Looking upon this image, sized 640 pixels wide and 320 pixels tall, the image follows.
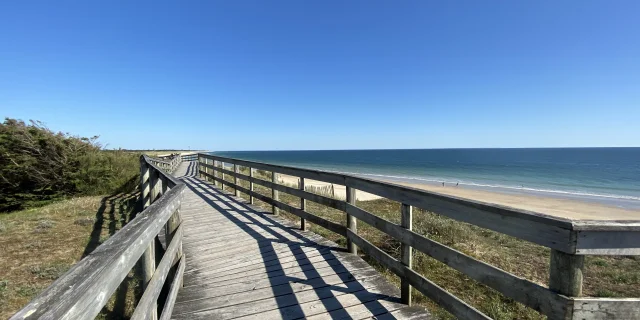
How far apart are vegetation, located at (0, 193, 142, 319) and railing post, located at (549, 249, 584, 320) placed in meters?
4.12

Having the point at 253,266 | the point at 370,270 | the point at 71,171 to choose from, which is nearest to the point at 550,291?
the point at 370,270

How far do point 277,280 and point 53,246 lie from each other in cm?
509

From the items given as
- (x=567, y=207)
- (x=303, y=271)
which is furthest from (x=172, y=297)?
(x=567, y=207)

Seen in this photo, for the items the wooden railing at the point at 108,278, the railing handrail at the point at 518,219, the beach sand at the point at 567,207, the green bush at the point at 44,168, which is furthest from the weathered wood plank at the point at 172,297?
the beach sand at the point at 567,207

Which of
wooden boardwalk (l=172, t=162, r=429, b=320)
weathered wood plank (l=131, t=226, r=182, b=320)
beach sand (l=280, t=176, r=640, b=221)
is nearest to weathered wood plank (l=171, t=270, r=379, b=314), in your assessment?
wooden boardwalk (l=172, t=162, r=429, b=320)

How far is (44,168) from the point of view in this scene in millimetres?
11680

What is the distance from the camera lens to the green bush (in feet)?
36.9

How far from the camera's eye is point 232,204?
27.6 feet

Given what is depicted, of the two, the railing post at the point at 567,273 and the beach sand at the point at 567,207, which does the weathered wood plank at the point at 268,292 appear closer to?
the railing post at the point at 567,273

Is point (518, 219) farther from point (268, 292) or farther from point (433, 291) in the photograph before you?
point (268, 292)

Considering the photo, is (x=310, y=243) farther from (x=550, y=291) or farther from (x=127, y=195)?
(x=127, y=195)

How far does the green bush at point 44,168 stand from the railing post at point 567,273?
14096mm

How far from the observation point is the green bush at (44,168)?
1126 cm

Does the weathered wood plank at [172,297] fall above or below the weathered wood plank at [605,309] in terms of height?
below
